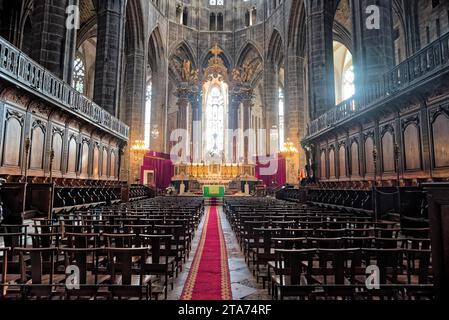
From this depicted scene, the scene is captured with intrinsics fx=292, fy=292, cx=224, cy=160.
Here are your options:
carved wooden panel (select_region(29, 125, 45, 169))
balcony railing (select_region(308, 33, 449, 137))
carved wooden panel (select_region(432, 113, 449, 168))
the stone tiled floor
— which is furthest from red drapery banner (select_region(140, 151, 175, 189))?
carved wooden panel (select_region(432, 113, 449, 168))

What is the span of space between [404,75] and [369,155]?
3884 millimetres

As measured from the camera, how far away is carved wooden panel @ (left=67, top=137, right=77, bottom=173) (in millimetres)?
12680

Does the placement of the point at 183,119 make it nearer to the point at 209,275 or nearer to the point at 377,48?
the point at 377,48

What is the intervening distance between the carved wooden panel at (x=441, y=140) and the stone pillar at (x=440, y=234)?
23.6 ft

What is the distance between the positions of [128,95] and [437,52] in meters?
20.7

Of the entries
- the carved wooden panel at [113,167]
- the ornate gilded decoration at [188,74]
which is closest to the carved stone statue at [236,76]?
the ornate gilded decoration at [188,74]

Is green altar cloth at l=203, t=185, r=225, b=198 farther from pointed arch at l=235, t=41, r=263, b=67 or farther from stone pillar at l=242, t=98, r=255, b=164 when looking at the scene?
pointed arch at l=235, t=41, r=263, b=67

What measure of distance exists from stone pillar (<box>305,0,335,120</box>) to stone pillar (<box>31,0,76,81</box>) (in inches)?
524

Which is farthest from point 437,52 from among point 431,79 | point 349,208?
point 349,208

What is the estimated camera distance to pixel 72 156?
12930 mm

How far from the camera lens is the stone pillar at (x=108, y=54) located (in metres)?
16.8

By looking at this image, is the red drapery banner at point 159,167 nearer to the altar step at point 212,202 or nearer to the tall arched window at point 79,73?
the altar step at point 212,202

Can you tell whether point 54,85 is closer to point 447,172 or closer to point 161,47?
point 447,172

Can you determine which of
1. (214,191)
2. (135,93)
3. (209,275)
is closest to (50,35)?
(209,275)
